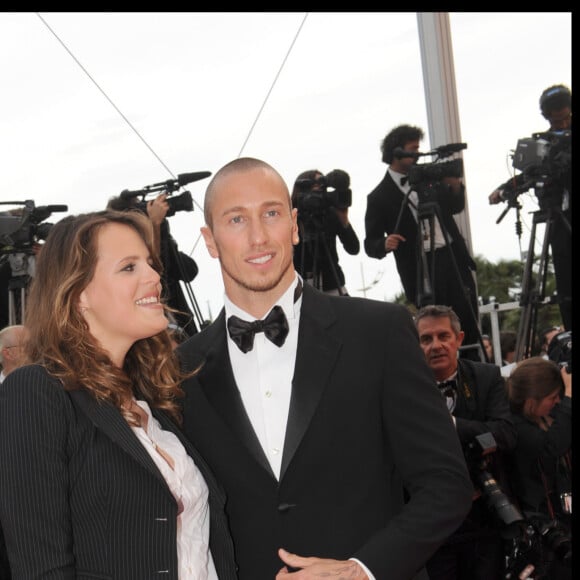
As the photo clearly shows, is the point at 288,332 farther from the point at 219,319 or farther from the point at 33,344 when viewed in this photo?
the point at 33,344

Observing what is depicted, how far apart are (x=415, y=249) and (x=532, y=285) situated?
24.0 inches

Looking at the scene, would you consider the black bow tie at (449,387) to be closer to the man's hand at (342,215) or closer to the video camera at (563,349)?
the video camera at (563,349)

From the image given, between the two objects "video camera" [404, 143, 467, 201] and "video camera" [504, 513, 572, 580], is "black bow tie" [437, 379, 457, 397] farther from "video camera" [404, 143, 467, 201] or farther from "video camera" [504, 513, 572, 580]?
"video camera" [404, 143, 467, 201]

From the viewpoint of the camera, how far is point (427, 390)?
6.18ft

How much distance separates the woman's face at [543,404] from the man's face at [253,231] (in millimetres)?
2067

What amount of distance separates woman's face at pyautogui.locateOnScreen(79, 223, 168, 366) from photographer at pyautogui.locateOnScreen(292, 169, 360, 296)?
2.63 m

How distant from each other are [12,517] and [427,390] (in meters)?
0.82

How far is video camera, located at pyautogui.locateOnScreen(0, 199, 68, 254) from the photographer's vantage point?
181 inches

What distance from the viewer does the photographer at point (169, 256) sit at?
423 cm

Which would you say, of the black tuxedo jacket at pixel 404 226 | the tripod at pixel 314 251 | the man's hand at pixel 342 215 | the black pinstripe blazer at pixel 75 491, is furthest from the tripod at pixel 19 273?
the black pinstripe blazer at pixel 75 491

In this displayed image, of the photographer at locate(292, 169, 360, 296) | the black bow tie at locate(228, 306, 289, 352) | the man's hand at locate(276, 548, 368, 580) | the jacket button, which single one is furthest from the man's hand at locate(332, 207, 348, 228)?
the man's hand at locate(276, 548, 368, 580)

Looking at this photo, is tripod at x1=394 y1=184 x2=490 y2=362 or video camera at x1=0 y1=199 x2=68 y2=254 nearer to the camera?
tripod at x1=394 y1=184 x2=490 y2=362

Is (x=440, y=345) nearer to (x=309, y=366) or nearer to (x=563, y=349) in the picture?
(x=563, y=349)
